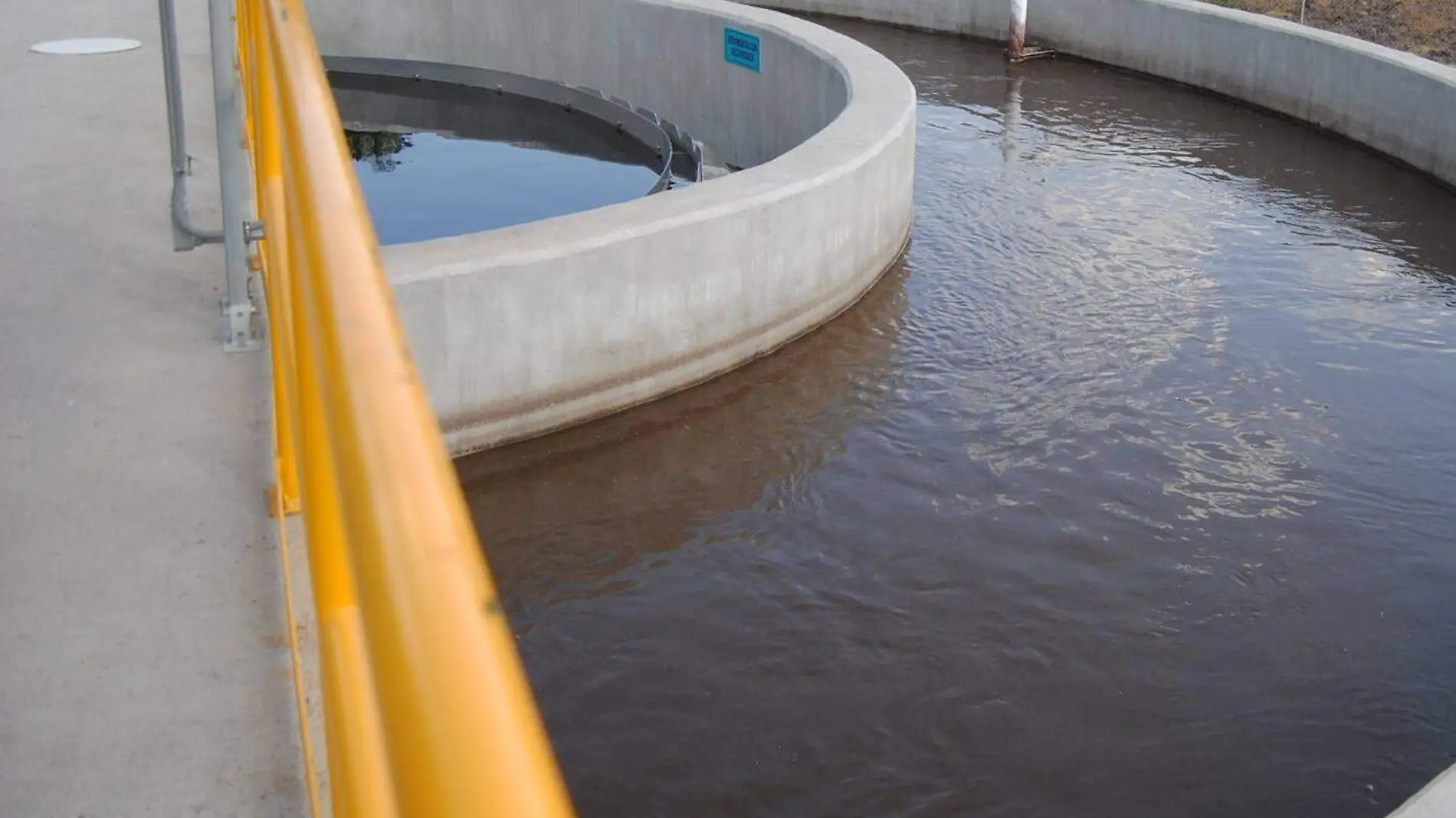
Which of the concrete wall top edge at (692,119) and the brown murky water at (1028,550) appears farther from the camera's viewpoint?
the concrete wall top edge at (692,119)

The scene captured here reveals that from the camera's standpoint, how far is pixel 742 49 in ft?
39.3

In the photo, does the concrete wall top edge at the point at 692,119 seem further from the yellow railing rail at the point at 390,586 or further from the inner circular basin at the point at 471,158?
the yellow railing rail at the point at 390,586

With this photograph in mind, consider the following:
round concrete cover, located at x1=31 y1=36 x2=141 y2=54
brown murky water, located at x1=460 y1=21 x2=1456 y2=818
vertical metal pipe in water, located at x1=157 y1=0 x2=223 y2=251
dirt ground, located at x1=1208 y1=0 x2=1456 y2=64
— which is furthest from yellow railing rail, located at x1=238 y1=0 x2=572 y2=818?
dirt ground, located at x1=1208 y1=0 x2=1456 y2=64

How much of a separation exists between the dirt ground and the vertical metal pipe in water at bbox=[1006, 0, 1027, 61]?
284 centimetres

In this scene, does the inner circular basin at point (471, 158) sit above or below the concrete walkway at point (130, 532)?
below

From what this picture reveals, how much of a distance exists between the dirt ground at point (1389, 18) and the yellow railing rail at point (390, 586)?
15.3 metres

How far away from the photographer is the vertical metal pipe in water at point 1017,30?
15438 millimetres

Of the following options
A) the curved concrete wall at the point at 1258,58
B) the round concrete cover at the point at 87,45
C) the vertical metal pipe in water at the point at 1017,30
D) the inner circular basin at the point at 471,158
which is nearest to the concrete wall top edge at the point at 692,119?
the inner circular basin at the point at 471,158

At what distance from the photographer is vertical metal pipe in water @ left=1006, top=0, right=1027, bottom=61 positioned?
1544 cm

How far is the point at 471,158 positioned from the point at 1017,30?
21.4 feet

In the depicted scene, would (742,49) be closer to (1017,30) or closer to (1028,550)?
(1017,30)

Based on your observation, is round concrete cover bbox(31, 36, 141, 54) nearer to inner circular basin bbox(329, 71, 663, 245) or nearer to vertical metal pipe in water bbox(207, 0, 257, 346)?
inner circular basin bbox(329, 71, 663, 245)

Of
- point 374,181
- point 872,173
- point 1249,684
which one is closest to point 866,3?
point 374,181

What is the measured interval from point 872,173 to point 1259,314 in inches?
97.1
